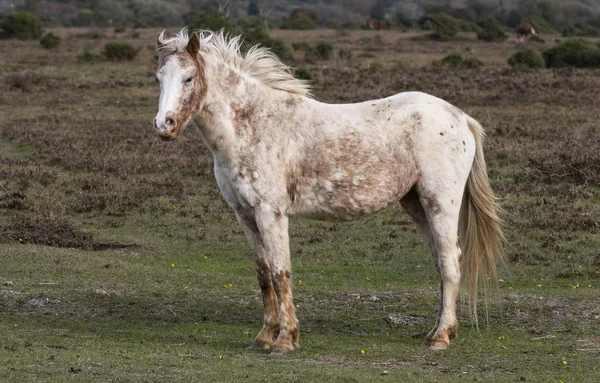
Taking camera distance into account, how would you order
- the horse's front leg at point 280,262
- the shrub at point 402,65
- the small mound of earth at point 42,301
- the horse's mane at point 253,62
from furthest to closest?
the shrub at point 402,65, the small mound of earth at point 42,301, the horse's mane at point 253,62, the horse's front leg at point 280,262

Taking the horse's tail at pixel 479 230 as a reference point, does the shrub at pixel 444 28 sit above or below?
above

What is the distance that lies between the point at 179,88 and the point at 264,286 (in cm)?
192

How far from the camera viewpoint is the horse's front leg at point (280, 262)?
8406 mm

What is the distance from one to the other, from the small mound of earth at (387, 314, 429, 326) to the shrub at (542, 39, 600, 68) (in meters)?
27.3

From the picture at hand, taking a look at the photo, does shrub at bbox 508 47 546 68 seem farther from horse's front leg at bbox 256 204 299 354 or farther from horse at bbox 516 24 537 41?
horse's front leg at bbox 256 204 299 354

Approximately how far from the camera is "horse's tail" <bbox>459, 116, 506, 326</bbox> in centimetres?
930

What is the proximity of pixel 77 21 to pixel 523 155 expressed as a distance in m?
71.2

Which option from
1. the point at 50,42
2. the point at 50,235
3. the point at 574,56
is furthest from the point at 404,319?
the point at 50,42

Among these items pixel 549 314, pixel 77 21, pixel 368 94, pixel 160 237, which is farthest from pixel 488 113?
pixel 77 21

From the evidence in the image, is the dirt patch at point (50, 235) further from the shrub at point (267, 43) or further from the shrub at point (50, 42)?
Answer: the shrub at point (50, 42)

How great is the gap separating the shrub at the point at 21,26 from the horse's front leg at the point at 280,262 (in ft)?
148

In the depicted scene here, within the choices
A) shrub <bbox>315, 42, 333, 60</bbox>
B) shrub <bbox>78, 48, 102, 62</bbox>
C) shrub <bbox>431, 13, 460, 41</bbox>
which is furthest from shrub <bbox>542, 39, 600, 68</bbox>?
shrub <bbox>431, 13, 460, 41</bbox>

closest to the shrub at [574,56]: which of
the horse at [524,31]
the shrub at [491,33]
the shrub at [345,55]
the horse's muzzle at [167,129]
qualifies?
the shrub at [345,55]

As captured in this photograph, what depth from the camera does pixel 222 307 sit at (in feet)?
33.2
